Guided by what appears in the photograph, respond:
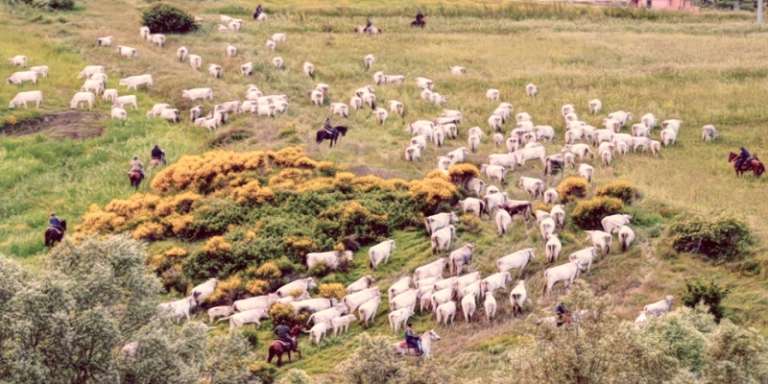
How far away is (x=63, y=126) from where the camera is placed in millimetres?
52094

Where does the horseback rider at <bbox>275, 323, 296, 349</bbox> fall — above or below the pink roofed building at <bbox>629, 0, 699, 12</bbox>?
below

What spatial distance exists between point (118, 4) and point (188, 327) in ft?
176

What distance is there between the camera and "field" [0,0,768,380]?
3409cm

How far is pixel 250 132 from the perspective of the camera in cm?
4834

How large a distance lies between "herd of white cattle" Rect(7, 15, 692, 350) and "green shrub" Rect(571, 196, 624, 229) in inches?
22.7

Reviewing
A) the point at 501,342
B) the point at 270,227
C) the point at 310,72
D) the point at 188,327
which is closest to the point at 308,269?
the point at 270,227

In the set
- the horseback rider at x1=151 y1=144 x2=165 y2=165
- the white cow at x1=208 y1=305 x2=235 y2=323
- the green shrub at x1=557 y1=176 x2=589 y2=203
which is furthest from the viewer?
the horseback rider at x1=151 y1=144 x2=165 y2=165

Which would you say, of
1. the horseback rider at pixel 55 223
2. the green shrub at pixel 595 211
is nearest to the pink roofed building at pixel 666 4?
the green shrub at pixel 595 211

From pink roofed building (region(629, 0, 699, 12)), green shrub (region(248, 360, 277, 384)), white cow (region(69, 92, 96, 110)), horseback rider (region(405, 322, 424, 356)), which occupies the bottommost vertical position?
green shrub (region(248, 360, 277, 384))

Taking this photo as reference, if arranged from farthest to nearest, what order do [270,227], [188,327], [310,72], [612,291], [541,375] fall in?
[310,72]
[270,227]
[612,291]
[188,327]
[541,375]

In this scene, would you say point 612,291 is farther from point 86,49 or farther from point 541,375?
point 86,49

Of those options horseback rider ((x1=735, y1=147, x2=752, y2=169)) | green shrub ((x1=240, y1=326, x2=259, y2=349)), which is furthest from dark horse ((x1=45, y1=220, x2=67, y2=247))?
horseback rider ((x1=735, y1=147, x2=752, y2=169))

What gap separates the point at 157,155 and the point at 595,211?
1858 centimetres

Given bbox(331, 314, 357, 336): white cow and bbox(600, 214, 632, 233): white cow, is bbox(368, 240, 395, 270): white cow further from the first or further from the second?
bbox(600, 214, 632, 233): white cow
